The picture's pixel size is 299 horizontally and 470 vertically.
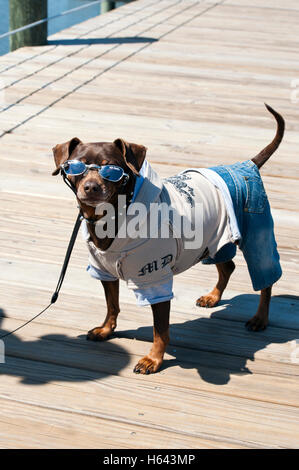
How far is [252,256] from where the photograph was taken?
311 centimetres

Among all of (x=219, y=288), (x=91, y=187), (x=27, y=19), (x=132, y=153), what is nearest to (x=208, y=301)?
(x=219, y=288)

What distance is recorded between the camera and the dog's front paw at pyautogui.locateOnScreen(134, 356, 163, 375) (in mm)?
2895

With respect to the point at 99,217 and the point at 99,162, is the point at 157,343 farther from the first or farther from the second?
the point at 99,162

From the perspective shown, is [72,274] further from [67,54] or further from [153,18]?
[153,18]

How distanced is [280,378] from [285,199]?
1.93 metres

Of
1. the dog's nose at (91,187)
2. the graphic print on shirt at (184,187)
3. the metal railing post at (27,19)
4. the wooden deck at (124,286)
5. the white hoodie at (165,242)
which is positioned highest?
the dog's nose at (91,187)

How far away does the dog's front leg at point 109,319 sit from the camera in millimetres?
3104

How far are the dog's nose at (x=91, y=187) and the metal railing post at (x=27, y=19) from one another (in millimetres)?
5590

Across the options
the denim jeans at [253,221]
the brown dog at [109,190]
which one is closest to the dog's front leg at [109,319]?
the brown dog at [109,190]

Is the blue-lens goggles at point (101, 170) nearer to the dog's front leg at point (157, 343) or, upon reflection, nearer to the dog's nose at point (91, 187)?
the dog's nose at point (91, 187)

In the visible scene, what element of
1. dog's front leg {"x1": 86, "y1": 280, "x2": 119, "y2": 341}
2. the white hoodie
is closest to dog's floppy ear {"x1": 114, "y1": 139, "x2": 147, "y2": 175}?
the white hoodie

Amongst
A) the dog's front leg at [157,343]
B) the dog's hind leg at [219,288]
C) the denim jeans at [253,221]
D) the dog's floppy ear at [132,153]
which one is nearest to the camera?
the dog's floppy ear at [132,153]

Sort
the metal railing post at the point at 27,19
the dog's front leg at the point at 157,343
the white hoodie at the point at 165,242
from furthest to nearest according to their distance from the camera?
the metal railing post at the point at 27,19
the dog's front leg at the point at 157,343
the white hoodie at the point at 165,242

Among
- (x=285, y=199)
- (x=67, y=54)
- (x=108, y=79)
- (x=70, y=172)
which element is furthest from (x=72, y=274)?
(x=67, y=54)
